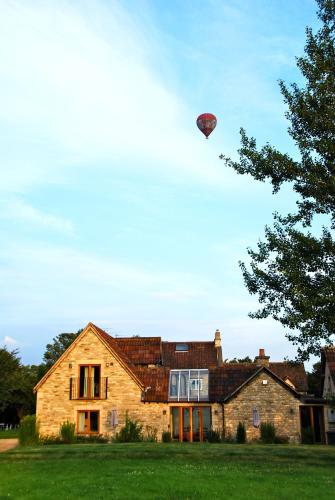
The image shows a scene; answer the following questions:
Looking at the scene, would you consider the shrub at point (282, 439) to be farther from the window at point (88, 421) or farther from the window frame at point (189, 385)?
Result: the window at point (88, 421)

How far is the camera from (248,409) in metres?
35.3

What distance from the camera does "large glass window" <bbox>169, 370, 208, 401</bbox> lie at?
36625mm

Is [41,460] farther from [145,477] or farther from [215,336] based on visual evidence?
[215,336]

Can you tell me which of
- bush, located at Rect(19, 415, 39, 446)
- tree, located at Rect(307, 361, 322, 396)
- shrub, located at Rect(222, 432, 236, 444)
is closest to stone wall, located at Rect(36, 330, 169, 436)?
shrub, located at Rect(222, 432, 236, 444)

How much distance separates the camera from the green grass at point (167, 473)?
13.5 m

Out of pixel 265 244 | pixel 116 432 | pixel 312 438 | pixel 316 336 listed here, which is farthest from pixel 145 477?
pixel 312 438

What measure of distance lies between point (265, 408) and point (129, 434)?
855 cm

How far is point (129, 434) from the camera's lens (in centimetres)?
3281

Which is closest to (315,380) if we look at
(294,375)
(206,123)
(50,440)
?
(294,375)

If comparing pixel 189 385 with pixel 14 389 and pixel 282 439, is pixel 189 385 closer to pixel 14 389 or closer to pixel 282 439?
pixel 282 439

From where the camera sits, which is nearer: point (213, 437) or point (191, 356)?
point (213, 437)

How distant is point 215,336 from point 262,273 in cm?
3343

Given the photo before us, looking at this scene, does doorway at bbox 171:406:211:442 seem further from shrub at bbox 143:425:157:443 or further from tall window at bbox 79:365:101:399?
tall window at bbox 79:365:101:399

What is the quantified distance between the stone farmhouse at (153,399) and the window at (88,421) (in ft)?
0.20
